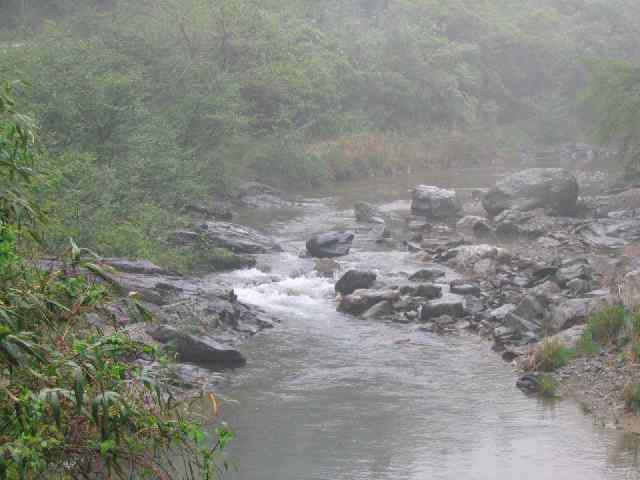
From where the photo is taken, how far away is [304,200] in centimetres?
2959

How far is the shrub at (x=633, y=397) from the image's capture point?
11330 millimetres

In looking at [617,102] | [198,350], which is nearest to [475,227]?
[617,102]

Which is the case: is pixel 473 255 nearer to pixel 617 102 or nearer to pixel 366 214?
pixel 366 214

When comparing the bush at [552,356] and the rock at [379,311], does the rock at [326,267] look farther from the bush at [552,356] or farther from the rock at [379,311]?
the bush at [552,356]

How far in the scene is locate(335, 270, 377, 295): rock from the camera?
18.2 meters

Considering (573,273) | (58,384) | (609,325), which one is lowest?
(573,273)

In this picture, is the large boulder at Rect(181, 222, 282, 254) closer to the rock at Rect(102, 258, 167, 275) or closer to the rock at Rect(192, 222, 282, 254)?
the rock at Rect(192, 222, 282, 254)

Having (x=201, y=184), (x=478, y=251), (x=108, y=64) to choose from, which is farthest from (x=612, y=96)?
(x=108, y=64)

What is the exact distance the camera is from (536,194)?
26469 millimetres

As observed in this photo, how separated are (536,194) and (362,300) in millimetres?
11314

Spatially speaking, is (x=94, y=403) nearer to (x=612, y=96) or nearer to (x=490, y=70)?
(x=612, y=96)

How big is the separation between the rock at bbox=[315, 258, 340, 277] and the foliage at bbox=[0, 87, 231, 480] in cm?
1443

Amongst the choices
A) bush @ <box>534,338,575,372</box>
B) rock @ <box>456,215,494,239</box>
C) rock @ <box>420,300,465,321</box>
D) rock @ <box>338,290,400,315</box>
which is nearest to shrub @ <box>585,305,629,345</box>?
bush @ <box>534,338,575,372</box>

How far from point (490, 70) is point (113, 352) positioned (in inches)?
1787
